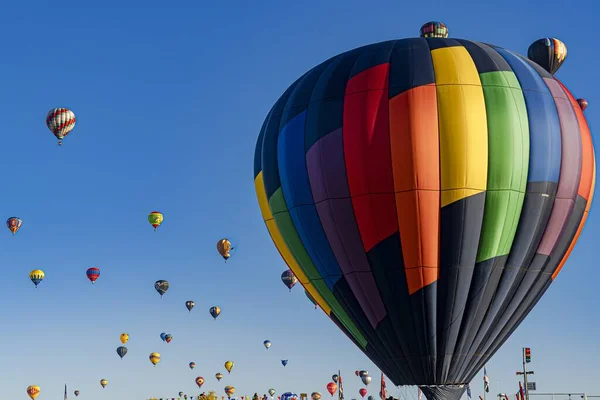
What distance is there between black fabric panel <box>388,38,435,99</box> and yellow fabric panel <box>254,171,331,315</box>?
18.9 ft

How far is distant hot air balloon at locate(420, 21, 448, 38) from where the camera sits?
31995mm

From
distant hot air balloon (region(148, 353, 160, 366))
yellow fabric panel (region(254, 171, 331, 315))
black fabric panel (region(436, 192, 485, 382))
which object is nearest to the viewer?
black fabric panel (region(436, 192, 485, 382))

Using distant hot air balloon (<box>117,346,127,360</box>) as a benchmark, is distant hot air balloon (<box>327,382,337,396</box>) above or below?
below

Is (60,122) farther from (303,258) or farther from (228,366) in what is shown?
(228,366)

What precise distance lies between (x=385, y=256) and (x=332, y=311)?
3315 mm

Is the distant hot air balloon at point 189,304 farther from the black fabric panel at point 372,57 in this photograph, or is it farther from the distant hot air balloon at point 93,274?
the black fabric panel at point 372,57

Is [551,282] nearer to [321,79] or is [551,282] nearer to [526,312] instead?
[526,312]

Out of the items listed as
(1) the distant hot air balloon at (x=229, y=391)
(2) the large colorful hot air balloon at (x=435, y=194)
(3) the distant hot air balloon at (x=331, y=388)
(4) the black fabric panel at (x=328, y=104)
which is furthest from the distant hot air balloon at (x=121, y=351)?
(4) the black fabric panel at (x=328, y=104)

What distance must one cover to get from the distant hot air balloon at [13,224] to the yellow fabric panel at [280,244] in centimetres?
3298

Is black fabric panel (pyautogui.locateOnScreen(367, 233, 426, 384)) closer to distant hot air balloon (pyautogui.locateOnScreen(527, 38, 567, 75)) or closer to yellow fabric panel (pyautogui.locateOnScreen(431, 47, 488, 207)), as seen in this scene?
yellow fabric panel (pyautogui.locateOnScreen(431, 47, 488, 207))

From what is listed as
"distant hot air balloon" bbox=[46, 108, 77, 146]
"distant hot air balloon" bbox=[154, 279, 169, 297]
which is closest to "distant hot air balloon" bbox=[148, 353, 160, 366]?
"distant hot air balloon" bbox=[154, 279, 169, 297]

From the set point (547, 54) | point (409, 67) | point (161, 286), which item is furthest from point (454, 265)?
point (161, 286)

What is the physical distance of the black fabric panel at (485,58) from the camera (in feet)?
90.4

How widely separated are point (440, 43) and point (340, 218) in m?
5.82
